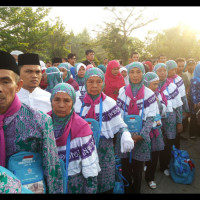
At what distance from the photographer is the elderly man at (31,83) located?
2615 millimetres

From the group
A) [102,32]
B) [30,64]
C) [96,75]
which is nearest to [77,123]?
[96,75]

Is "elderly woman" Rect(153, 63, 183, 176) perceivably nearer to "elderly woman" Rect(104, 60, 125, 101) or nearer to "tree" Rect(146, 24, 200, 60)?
"elderly woman" Rect(104, 60, 125, 101)

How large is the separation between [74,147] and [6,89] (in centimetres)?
88

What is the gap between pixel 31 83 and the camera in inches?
104

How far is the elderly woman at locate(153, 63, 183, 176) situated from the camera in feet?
12.1

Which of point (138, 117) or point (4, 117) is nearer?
point (4, 117)

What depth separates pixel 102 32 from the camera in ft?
76.5

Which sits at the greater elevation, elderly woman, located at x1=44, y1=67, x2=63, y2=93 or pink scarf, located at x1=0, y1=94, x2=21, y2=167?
elderly woman, located at x1=44, y1=67, x2=63, y2=93

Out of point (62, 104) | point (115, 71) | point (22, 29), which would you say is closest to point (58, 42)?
point (22, 29)

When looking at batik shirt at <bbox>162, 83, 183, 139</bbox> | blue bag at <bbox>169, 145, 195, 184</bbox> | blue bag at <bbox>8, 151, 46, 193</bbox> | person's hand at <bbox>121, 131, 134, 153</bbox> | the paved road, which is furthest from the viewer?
batik shirt at <bbox>162, 83, 183, 139</bbox>

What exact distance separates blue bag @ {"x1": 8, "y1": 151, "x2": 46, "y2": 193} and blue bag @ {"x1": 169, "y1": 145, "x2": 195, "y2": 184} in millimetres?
2979

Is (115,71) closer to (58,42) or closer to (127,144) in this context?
(127,144)

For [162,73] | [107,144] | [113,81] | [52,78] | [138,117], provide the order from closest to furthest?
[107,144] < [138,117] < [52,78] < [162,73] < [113,81]

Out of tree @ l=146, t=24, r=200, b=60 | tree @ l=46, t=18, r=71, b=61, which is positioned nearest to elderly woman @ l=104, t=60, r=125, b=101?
tree @ l=46, t=18, r=71, b=61
